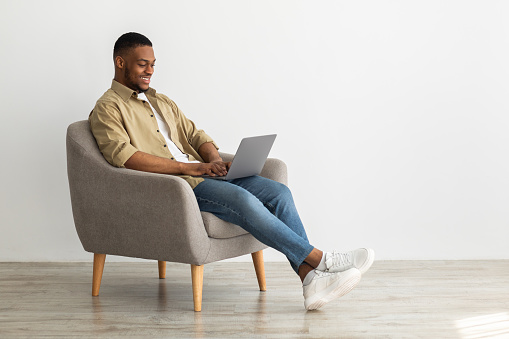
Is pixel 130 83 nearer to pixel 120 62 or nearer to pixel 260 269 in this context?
pixel 120 62

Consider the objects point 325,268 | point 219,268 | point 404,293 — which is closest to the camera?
point 325,268

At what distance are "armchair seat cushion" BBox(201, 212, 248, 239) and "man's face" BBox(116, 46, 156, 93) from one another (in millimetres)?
720

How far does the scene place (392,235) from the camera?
3650 millimetres

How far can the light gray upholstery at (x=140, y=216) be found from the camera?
8.18 feet

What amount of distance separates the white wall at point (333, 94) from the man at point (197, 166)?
638 millimetres

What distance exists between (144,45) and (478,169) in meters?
2.00

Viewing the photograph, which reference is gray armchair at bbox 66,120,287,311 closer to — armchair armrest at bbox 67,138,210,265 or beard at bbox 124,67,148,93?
armchair armrest at bbox 67,138,210,265

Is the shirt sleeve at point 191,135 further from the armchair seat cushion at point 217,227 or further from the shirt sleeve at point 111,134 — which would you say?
the armchair seat cushion at point 217,227

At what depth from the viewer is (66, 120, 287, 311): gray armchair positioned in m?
2.50

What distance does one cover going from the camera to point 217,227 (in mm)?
2578

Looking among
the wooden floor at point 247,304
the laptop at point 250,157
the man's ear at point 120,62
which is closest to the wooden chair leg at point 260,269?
the wooden floor at point 247,304

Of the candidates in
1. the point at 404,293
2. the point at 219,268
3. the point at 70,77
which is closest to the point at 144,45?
the point at 70,77

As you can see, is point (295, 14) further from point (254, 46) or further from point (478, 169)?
point (478, 169)

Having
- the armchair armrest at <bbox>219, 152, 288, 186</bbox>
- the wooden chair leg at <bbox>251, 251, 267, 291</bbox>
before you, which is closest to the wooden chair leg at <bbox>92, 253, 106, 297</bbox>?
the wooden chair leg at <bbox>251, 251, 267, 291</bbox>
